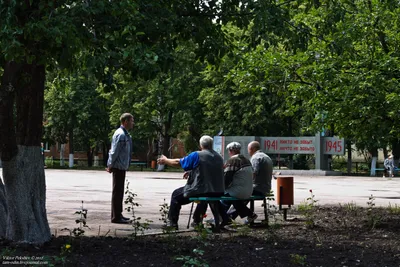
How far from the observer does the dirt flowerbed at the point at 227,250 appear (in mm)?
7074

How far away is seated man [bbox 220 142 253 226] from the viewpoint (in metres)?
11.3

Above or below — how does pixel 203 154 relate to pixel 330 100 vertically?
below

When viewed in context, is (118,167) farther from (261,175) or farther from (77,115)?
(77,115)

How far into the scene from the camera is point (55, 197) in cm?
1900

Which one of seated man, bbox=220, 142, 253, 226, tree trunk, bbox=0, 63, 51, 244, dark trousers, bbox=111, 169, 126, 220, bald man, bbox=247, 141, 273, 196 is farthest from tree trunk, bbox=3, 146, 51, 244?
bald man, bbox=247, 141, 273, 196

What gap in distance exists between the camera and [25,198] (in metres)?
8.03

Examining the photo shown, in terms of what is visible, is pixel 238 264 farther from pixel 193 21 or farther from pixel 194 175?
pixel 194 175

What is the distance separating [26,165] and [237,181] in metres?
4.18

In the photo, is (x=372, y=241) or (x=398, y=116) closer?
(x=372, y=241)

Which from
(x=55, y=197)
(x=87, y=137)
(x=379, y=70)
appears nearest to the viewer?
(x=379, y=70)

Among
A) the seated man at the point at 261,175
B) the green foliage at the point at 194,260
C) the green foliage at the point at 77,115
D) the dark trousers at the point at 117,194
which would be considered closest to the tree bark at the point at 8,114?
the green foliage at the point at 194,260

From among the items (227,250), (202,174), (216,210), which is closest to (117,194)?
(202,174)

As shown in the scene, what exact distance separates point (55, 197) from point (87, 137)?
46.4 metres

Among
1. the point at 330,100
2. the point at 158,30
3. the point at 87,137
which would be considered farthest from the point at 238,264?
the point at 87,137
